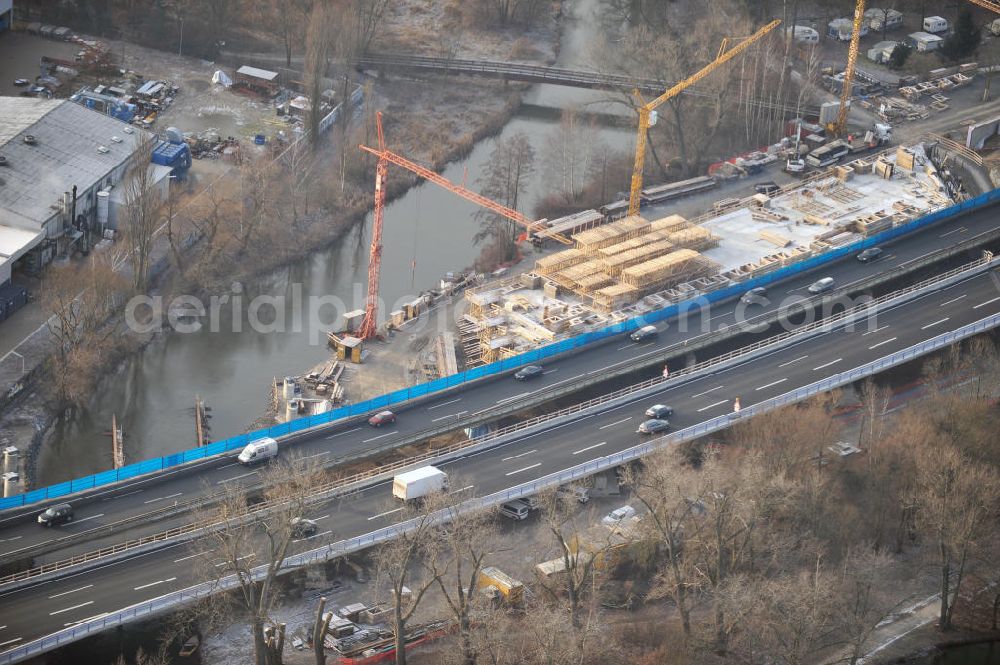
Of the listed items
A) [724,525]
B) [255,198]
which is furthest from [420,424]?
[255,198]

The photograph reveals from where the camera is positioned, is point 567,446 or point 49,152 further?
point 49,152

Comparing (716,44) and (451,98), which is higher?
(716,44)

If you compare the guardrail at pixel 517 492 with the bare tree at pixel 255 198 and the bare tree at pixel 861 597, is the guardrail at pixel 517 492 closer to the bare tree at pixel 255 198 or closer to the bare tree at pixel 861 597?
the bare tree at pixel 861 597

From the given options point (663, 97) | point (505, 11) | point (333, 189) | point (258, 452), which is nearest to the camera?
point (258, 452)

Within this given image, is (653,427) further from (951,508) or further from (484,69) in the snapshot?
(484,69)

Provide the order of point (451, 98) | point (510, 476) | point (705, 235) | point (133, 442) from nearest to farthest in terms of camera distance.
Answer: point (510, 476)
point (133, 442)
point (705, 235)
point (451, 98)

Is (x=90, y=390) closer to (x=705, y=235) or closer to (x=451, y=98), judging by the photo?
(x=705, y=235)

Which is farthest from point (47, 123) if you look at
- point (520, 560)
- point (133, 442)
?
point (520, 560)
